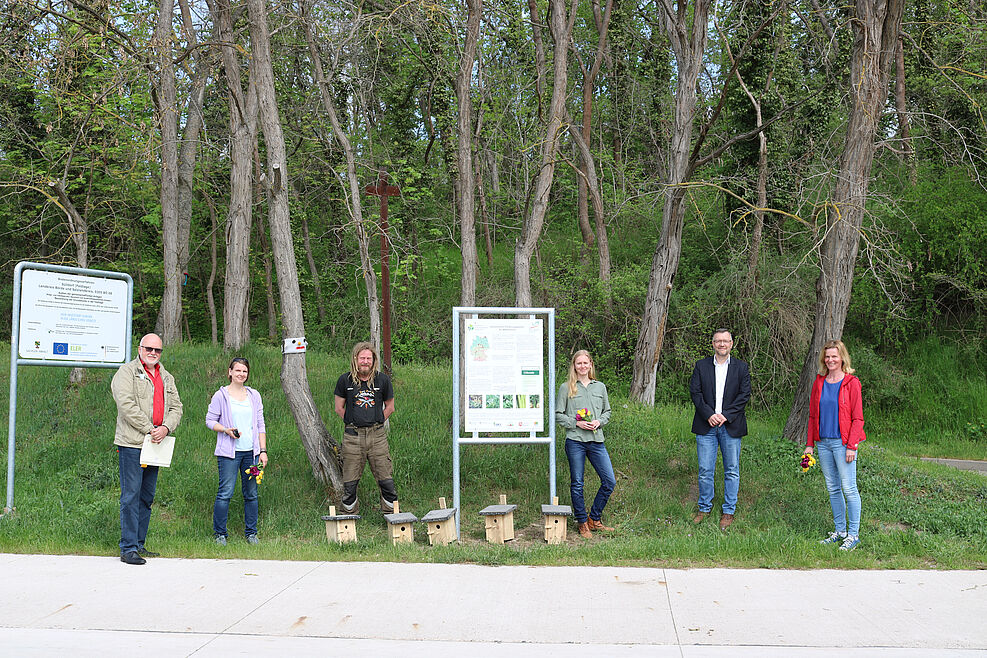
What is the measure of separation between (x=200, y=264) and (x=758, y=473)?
22.7m

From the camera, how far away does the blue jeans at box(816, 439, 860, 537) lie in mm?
7125

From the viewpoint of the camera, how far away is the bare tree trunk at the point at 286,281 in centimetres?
905

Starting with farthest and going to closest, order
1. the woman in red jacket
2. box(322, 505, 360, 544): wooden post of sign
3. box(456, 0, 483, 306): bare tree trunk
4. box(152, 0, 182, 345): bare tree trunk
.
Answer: box(152, 0, 182, 345): bare tree trunk, box(456, 0, 483, 306): bare tree trunk, box(322, 505, 360, 544): wooden post of sign, the woman in red jacket

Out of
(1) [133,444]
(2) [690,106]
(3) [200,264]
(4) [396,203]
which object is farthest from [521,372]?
(3) [200,264]

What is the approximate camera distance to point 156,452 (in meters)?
6.89

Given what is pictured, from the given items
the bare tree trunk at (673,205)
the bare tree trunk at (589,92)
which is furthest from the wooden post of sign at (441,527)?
the bare tree trunk at (589,92)

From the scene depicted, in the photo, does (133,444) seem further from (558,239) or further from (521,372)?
(558,239)

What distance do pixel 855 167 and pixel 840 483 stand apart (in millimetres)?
4671

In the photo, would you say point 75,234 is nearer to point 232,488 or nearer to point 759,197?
point 232,488

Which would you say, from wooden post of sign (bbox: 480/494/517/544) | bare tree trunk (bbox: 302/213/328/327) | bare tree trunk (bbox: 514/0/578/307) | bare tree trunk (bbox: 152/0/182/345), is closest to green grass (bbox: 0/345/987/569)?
wooden post of sign (bbox: 480/494/517/544)

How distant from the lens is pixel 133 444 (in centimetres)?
682

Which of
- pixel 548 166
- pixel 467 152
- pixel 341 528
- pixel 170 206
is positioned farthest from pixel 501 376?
pixel 170 206

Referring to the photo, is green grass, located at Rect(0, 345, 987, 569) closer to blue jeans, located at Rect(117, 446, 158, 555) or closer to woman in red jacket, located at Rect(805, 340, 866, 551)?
woman in red jacket, located at Rect(805, 340, 866, 551)

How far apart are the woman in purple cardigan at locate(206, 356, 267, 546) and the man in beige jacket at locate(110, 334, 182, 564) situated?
19.3 inches
